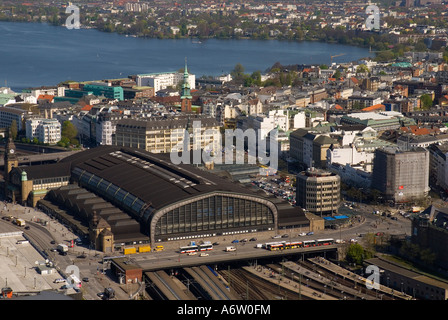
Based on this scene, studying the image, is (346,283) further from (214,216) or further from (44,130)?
(44,130)

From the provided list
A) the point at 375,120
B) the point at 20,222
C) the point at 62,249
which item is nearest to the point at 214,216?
the point at 62,249

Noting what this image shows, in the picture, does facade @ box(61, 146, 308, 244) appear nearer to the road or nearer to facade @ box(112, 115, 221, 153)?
the road

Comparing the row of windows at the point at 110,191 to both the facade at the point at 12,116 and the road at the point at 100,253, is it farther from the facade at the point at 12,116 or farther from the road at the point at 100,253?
the facade at the point at 12,116

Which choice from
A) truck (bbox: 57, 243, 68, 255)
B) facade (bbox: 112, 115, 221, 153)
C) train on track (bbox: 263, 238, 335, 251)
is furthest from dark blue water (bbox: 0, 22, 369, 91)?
train on track (bbox: 263, 238, 335, 251)

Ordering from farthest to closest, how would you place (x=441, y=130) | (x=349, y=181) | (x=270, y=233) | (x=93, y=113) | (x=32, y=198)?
1. (x=93, y=113)
2. (x=441, y=130)
3. (x=349, y=181)
4. (x=32, y=198)
5. (x=270, y=233)

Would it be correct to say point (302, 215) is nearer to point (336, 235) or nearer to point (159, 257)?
point (336, 235)
